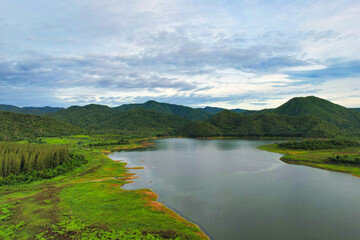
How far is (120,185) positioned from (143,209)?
21.5 metres

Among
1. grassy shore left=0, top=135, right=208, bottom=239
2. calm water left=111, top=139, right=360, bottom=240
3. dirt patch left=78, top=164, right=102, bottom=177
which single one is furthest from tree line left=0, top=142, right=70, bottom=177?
calm water left=111, top=139, right=360, bottom=240

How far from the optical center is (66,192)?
160 ft

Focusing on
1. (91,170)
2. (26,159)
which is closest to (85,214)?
(26,159)

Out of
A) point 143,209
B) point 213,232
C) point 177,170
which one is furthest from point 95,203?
point 177,170

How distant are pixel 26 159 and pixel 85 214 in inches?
1504

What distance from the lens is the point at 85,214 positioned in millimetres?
36781

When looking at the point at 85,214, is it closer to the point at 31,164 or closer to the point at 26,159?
the point at 26,159

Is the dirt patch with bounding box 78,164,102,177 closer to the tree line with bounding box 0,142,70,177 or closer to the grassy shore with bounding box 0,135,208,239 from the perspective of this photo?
the tree line with bounding box 0,142,70,177

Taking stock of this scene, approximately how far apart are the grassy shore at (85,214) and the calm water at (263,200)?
4.49 meters

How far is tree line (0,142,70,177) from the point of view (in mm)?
57688

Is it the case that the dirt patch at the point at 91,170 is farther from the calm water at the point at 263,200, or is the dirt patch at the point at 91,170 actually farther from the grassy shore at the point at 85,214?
the calm water at the point at 263,200

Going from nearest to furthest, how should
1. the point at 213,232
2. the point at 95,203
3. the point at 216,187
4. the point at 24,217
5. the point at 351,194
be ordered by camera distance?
the point at 213,232 < the point at 24,217 < the point at 95,203 < the point at 351,194 < the point at 216,187

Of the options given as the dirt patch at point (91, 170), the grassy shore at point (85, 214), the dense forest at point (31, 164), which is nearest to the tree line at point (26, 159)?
the dense forest at point (31, 164)

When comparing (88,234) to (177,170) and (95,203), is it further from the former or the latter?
(177,170)
